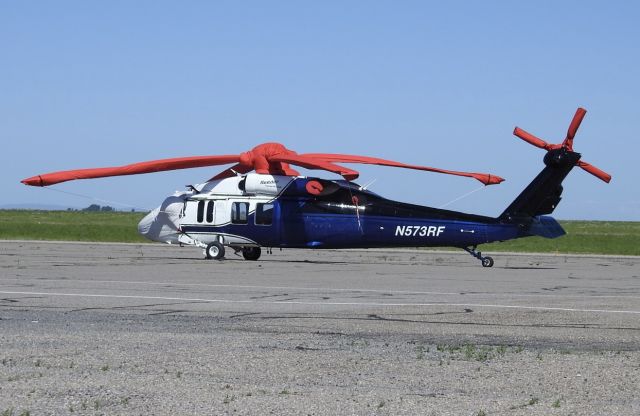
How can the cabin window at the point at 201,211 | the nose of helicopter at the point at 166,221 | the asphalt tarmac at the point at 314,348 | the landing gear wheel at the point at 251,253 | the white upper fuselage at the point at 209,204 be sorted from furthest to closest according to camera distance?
the landing gear wheel at the point at 251,253 < the nose of helicopter at the point at 166,221 < the cabin window at the point at 201,211 < the white upper fuselage at the point at 209,204 < the asphalt tarmac at the point at 314,348

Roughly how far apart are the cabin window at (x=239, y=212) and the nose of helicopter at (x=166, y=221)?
6.84 ft

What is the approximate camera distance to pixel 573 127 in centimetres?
3288

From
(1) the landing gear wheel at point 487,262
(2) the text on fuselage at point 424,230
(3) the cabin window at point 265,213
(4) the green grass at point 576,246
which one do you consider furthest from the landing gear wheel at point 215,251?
(4) the green grass at point 576,246

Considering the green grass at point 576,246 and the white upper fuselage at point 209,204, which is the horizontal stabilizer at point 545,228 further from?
the green grass at point 576,246

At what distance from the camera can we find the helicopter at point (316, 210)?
3250 cm

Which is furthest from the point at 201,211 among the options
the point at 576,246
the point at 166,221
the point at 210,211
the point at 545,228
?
the point at 576,246

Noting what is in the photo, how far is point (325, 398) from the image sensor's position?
8859 millimetres

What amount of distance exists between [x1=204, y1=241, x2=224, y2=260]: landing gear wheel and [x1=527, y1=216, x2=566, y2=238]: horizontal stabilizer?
9794 mm

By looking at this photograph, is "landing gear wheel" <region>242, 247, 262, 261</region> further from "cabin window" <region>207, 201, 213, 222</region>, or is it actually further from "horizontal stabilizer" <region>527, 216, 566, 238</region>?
"horizontal stabilizer" <region>527, 216, 566, 238</region>

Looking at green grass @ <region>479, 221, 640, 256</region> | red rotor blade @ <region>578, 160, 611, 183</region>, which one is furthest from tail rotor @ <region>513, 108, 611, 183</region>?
green grass @ <region>479, 221, 640, 256</region>

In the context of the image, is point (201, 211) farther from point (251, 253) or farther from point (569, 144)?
point (569, 144)

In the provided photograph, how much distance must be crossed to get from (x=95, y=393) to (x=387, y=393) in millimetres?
2427

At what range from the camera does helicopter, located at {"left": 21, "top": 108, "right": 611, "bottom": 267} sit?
32.5 metres

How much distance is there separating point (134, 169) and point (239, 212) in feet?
11.7
